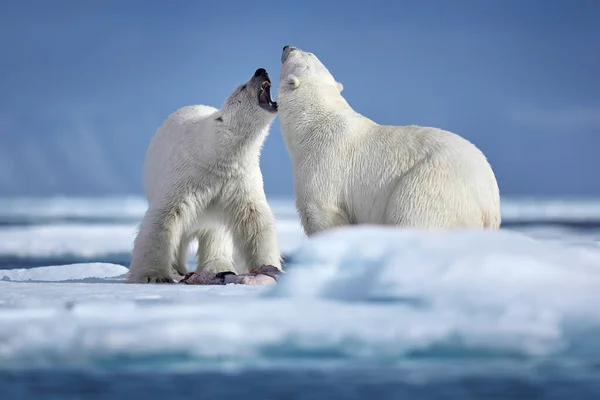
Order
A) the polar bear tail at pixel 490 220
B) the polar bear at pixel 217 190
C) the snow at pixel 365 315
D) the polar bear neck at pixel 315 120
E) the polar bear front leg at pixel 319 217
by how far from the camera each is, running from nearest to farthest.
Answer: the snow at pixel 365 315 → the polar bear tail at pixel 490 220 → the polar bear front leg at pixel 319 217 → the polar bear neck at pixel 315 120 → the polar bear at pixel 217 190

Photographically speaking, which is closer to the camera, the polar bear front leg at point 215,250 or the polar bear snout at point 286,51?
the polar bear snout at point 286,51

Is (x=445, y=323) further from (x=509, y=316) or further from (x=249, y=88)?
(x=249, y=88)

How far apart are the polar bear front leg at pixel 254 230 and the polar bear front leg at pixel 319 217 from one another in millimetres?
865

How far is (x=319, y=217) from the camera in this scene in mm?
5023

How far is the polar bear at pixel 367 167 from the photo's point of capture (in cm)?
471

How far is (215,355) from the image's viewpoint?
9.44 feet

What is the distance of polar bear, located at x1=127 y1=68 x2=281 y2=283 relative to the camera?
5625 millimetres

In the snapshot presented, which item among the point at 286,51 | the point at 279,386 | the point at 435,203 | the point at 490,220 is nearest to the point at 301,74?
the point at 286,51

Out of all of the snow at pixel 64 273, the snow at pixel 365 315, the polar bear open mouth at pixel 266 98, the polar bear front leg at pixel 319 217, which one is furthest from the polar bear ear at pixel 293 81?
the snow at pixel 64 273

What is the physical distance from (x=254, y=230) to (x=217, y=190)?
0.39 m

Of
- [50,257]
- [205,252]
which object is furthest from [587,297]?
[50,257]

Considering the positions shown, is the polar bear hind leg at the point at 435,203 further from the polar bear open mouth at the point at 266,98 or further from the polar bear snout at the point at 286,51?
the polar bear snout at the point at 286,51

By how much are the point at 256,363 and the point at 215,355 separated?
0.48 feet

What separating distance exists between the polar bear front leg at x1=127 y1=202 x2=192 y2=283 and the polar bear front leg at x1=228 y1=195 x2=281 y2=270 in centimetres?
37
